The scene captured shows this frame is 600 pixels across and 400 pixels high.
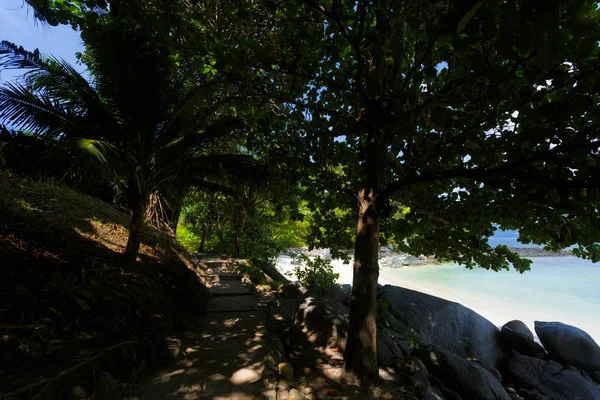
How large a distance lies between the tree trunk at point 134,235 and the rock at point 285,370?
3.12 metres

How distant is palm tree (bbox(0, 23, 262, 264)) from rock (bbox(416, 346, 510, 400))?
15.2ft

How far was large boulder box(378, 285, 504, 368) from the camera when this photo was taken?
6711 millimetres

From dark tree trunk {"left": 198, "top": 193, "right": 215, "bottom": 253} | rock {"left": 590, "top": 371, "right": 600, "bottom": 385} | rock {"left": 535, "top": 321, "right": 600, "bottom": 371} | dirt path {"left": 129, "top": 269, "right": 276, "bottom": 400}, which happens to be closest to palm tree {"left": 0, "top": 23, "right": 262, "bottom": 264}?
dirt path {"left": 129, "top": 269, "right": 276, "bottom": 400}

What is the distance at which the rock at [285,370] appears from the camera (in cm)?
332

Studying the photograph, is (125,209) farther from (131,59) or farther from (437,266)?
(437,266)

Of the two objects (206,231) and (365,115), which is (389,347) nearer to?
(365,115)

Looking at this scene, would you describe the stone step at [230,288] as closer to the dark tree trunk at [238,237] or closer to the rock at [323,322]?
the rock at [323,322]

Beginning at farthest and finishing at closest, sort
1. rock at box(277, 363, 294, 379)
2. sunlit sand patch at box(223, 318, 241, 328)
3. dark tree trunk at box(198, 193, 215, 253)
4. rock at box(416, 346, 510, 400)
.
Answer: dark tree trunk at box(198, 193, 215, 253) < sunlit sand patch at box(223, 318, 241, 328) < rock at box(416, 346, 510, 400) < rock at box(277, 363, 294, 379)

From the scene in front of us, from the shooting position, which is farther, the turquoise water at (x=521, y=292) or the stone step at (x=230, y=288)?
the turquoise water at (x=521, y=292)

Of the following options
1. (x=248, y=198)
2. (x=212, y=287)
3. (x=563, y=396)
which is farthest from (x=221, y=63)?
(x=563, y=396)

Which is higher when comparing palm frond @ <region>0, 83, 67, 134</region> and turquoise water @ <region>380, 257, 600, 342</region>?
palm frond @ <region>0, 83, 67, 134</region>

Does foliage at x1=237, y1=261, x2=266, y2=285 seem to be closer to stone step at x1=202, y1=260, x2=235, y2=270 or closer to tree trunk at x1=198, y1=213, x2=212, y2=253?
stone step at x1=202, y1=260, x2=235, y2=270

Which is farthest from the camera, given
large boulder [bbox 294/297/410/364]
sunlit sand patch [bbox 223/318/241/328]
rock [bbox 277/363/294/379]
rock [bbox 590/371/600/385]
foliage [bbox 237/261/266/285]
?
foliage [bbox 237/261/266/285]

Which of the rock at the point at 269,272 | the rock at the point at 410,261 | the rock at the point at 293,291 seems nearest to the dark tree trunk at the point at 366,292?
the rock at the point at 293,291
